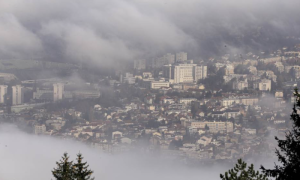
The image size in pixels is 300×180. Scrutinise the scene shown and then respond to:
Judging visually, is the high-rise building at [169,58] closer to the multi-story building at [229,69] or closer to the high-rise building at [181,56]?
the high-rise building at [181,56]

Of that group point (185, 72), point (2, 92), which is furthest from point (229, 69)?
point (2, 92)

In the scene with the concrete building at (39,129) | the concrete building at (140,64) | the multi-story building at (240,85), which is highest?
the concrete building at (140,64)

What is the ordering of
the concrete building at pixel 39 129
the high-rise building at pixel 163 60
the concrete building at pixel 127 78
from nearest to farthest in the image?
the concrete building at pixel 39 129, the concrete building at pixel 127 78, the high-rise building at pixel 163 60

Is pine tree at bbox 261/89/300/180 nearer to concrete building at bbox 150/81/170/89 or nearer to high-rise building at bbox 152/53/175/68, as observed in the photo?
concrete building at bbox 150/81/170/89

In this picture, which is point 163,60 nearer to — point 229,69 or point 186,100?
point 229,69

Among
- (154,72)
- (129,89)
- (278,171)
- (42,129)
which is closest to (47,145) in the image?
(42,129)

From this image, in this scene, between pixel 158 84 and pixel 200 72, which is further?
pixel 200 72

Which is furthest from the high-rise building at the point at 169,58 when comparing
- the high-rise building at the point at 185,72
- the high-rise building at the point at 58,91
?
the high-rise building at the point at 58,91
